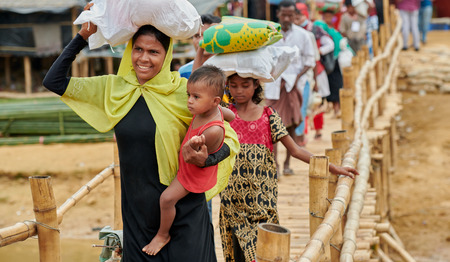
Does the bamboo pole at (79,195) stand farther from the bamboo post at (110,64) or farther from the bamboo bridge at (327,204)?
the bamboo post at (110,64)

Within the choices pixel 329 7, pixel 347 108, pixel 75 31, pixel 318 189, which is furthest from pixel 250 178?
pixel 75 31

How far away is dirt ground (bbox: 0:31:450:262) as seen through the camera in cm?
1024

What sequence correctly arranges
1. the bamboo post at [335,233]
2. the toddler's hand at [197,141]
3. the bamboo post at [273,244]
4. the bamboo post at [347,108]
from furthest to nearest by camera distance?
the bamboo post at [347,108]
the bamboo post at [335,233]
the toddler's hand at [197,141]
the bamboo post at [273,244]

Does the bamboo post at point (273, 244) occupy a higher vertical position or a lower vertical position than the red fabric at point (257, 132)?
lower

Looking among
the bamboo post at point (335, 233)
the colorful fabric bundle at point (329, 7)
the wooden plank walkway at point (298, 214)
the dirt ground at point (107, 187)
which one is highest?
the colorful fabric bundle at point (329, 7)

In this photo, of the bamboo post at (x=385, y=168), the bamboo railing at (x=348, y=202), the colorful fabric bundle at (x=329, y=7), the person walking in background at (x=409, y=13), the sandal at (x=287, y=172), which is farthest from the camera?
the person walking in background at (x=409, y=13)

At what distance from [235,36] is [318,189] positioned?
37.5 inches

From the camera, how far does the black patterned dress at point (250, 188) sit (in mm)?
3404

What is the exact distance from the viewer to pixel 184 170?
8.53 ft

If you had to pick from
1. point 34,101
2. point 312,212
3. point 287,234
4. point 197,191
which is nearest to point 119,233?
point 197,191

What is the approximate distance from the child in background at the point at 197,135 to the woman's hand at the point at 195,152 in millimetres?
Result: 92

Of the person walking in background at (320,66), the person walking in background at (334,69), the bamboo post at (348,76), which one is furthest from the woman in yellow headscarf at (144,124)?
the person walking in background at (334,69)

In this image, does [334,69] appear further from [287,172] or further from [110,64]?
[110,64]

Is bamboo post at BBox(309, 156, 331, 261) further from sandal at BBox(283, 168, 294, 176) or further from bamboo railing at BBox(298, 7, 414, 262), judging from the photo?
sandal at BBox(283, 168, 294, 176)
